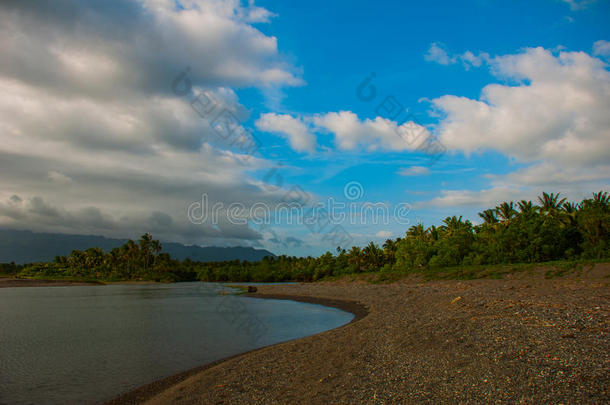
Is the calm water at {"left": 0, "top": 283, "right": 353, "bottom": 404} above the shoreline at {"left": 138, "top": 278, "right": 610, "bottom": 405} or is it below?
below

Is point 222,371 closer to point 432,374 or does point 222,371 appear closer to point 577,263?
point 432,374

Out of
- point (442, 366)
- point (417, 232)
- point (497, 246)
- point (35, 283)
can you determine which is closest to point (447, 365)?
point (442, 366)

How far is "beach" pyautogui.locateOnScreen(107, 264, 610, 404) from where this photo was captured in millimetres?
10078

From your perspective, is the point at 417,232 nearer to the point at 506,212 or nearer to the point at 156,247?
the point at 506,212

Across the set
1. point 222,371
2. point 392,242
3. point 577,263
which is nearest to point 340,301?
point 577,263

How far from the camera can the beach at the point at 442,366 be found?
1008 centimetres

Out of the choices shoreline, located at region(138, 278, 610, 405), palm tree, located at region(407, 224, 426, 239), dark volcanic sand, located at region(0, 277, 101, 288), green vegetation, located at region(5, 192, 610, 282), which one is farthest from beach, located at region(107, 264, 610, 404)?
dark volcanic sand, located at region(0, 277, 101, 288)

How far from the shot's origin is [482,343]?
13.8 m

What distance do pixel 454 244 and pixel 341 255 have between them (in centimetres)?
6176

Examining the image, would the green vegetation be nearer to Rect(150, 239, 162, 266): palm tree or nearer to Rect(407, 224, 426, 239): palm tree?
Rect(407, 224, 426, 239): palm tree

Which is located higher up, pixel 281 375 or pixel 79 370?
pixel 281 375

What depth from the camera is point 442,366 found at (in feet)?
40.9

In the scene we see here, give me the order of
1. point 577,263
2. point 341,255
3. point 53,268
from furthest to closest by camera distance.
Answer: point 53,268, point 341,255, point 577,263

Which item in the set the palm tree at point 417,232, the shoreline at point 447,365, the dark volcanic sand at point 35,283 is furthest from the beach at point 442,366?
the dark volcanic sand at point 35,283
